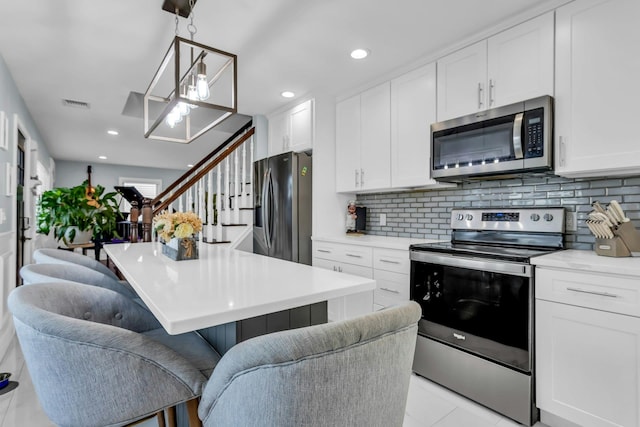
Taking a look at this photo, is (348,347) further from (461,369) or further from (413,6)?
(413,6)

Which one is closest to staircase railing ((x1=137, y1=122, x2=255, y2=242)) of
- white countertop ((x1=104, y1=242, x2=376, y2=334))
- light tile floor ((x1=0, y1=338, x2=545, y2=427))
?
light tile floor ((x1=0, y1=338, x2=545, y2=427))

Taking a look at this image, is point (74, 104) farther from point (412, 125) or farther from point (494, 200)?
point (494, 200)

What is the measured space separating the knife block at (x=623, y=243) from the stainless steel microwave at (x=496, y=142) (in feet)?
1.64

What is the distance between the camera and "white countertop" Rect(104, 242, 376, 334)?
3.19 feet

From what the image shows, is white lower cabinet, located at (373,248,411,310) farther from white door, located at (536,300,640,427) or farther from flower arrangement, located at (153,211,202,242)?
flower arrangement, located at (153,211,202,242)

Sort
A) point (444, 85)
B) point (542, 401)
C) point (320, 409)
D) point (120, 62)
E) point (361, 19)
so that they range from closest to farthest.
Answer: point (320, 409), point (542, 401), point (361, 19), point (444, 85), point (120, 62)

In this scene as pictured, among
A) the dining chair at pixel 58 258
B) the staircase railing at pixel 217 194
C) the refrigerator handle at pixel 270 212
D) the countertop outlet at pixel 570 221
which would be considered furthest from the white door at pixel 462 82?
the dining chair at pixel 58 258

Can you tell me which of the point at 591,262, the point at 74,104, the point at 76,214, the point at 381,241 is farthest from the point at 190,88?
the point at 76,214

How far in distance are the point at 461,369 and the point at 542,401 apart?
431 millimetres

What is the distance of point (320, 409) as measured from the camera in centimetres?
66

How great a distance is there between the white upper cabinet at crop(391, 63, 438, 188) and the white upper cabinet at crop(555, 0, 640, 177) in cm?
87

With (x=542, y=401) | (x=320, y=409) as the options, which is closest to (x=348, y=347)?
(x=320, y=409)

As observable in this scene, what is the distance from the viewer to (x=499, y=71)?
2303mm

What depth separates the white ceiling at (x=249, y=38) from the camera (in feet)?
7.03
